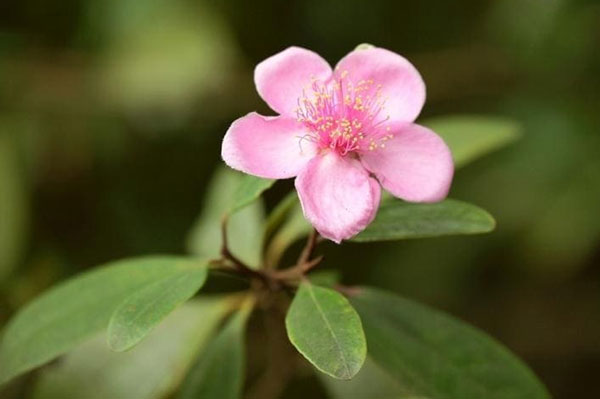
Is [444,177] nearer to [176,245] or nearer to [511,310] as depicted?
[176,245]

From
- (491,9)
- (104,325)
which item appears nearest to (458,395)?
(104,325)

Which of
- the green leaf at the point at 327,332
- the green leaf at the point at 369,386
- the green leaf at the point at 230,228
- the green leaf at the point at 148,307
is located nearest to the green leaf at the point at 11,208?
the green leaf at the point at 230,228

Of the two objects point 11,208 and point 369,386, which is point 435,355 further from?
point 11,208

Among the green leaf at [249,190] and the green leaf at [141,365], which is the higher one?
the green leaf at [249,190]

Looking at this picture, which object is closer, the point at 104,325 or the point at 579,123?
the point at 104,325

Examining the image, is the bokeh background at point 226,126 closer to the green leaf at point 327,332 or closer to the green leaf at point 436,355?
the green leaf at point 436,355

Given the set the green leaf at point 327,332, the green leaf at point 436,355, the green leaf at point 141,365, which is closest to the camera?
the green leaf at point 327,332

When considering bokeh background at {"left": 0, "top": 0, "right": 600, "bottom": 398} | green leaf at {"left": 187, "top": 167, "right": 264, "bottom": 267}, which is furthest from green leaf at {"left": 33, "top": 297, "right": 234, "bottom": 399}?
bokeh background at {"left": 0, "top": 0, "right": 600, "bottom": 398}
